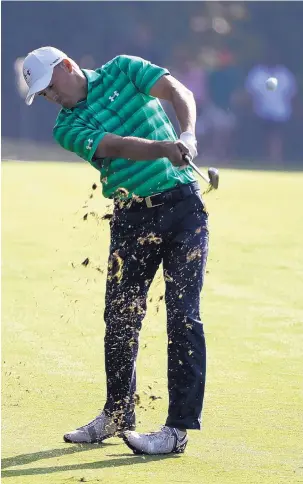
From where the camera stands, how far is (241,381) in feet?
21.6

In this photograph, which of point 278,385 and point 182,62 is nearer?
point 278,385

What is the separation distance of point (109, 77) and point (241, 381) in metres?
2.22

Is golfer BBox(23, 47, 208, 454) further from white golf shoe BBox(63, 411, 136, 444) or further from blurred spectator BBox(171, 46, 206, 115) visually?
blurred spectator BBox(171, 46, 206, 115)

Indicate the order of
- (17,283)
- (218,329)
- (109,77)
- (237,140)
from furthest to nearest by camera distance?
(237,140), (17,283), (218,329), (109,77)

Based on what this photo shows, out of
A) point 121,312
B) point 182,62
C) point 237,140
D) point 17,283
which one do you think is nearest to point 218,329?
point 17,283

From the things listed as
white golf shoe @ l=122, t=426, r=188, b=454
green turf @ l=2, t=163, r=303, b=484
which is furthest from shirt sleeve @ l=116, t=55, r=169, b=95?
white golf shoe @ l=122, t=426, r=188, b=454

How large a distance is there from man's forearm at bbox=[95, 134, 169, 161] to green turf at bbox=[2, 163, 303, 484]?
3.67 feet

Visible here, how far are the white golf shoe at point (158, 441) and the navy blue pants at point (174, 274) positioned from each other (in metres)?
0.04

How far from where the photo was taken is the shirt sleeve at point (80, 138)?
480 centimetres

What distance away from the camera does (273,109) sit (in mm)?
32281

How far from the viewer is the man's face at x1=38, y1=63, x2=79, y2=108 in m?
4.90

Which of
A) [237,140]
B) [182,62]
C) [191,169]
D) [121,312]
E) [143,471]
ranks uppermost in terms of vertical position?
[182,62]

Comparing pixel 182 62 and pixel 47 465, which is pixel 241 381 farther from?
pixel 182 62

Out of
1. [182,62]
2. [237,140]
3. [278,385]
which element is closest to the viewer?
[278,385]
